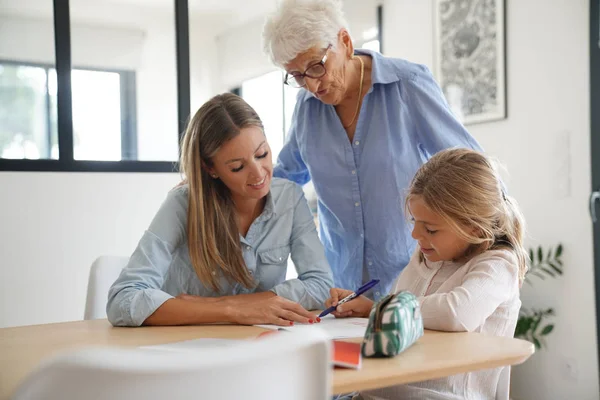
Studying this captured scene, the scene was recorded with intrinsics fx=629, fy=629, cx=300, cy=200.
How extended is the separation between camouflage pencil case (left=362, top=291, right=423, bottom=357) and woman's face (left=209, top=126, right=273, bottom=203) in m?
0.71

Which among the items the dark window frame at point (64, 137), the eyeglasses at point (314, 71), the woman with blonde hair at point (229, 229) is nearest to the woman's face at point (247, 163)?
the woman with blonde hair at point (229, 229)

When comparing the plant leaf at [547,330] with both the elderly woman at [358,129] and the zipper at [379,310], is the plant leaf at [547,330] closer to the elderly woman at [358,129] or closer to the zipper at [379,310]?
the elderly woman at [358,129]

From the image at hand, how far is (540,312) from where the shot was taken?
123 inches

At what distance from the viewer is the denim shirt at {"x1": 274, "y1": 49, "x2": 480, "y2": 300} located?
1.85m

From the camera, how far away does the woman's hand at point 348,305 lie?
1.55 meters

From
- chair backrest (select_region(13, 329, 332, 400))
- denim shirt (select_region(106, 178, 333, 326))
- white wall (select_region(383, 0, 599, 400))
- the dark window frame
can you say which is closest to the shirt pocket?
denim shirt (select_region(106, 178, 333, 326))

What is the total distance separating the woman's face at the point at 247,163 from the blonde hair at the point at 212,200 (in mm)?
23

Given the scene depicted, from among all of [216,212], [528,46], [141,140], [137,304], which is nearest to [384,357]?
[137,304]

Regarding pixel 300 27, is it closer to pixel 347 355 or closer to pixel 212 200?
pixel 212 200

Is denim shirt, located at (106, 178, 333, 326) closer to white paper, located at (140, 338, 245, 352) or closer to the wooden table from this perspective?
the wooden table

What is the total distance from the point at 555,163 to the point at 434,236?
1.85 metres

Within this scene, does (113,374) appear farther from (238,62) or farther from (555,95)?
(238,62)

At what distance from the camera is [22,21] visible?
336 cm

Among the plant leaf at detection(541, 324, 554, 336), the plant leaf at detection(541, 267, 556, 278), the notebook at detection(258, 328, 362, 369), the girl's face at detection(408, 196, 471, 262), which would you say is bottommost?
the plant leaf at detection(541, 324, 554, 336)
